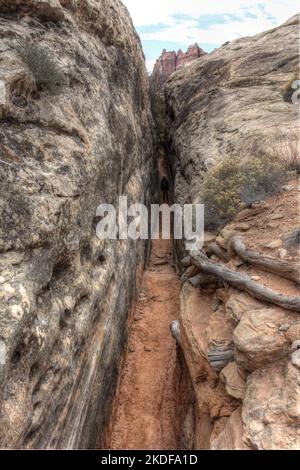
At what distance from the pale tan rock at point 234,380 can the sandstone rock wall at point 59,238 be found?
2071mm

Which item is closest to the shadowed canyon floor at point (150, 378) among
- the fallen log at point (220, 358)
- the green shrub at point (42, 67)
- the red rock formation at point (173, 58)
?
the fallen log at point (220, 358)

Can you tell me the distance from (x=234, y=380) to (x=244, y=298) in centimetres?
112

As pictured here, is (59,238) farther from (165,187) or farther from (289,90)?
(165,187)

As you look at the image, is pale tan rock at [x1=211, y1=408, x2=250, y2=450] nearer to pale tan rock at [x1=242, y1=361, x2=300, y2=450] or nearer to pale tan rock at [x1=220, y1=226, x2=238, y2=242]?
pale tan rock at [x1=242, y1=361, x2=300, y2=450]

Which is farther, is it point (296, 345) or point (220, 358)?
point (220, 358)

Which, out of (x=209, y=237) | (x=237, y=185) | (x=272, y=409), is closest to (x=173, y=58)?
(x=237, y=185)

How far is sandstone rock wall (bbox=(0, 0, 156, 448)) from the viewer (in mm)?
3908

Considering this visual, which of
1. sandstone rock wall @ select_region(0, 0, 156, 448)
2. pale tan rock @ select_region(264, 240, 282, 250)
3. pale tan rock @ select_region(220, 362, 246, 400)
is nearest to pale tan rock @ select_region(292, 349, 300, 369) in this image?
pale tan rock @ select_region(220, 362, 246, 400)

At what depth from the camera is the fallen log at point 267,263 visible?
478cm

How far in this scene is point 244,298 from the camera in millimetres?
5102

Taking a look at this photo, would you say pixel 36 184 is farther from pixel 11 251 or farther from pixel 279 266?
pixel 279 266

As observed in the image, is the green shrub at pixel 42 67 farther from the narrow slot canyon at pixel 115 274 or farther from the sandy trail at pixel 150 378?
the sandy trail at pixel 150 378
